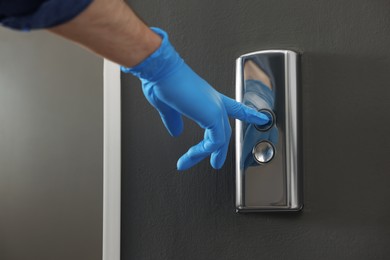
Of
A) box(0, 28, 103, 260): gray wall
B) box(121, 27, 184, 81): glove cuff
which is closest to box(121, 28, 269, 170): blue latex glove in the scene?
box(121, 27, 184, 81): glove cuff

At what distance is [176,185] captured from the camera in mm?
938

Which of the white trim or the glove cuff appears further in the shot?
the white trim

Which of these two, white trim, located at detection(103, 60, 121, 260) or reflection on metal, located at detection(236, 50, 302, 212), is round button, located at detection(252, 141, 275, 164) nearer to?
reflection on metal, located at detection(236, 50, 302, 212)

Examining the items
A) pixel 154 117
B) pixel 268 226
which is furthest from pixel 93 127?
pixel 268 226

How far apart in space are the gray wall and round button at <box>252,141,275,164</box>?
0.28 m

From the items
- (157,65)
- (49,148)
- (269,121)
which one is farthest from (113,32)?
(49,148)

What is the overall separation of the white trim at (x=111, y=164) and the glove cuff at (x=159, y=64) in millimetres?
383

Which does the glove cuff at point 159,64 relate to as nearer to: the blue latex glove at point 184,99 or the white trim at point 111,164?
the blue latex glove at point 184,99

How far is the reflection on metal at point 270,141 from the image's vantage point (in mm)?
835

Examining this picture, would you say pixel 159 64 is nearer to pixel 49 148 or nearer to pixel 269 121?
pixel 269 121

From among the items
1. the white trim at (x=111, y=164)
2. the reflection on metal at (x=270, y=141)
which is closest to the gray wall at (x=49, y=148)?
the white trim at (x=111, y=164)

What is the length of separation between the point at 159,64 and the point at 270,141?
315 mm

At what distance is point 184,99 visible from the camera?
622mm

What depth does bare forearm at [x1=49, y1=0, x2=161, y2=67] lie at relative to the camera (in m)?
0.49
